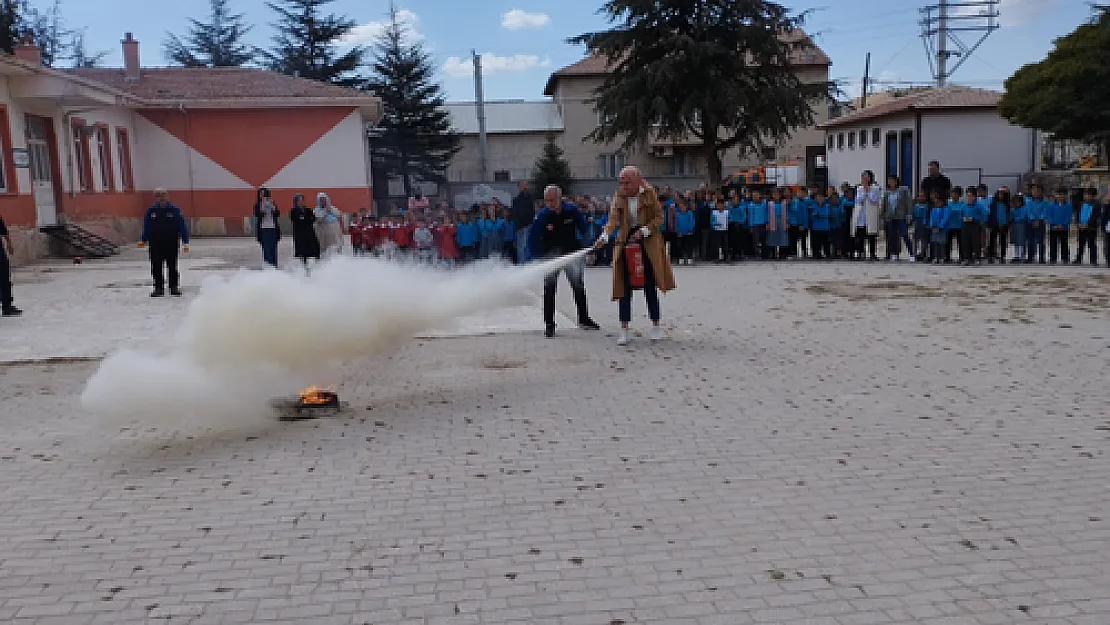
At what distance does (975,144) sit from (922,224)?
76.2 feet

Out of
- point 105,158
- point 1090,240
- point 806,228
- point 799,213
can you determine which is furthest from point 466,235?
point 105,158

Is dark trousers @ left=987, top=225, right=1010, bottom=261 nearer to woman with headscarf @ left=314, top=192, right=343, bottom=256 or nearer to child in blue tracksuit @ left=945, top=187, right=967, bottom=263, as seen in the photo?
child in blue tracksuit @ left=945, top=187, right=967, bottom=263

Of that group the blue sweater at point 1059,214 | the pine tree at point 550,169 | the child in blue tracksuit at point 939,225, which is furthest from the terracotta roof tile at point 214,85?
the blue sweater at point 1059,214

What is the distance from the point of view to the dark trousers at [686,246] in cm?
1998

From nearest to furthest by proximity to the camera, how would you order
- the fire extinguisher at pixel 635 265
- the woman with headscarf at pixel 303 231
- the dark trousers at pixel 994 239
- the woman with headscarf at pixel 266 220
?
the fire extinguisher at pixel 635 265, the woman with headscarf at pixel 303 231, the woman with headscarf at pixel 266 220, the dark trousers at pixel 994 239

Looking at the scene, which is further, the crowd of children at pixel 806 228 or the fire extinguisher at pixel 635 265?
the crowd of children at pixel 806 228

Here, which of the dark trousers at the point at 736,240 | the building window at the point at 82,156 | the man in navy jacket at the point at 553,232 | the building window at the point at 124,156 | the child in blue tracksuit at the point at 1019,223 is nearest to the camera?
the man in navy jacket at the point at 553,232

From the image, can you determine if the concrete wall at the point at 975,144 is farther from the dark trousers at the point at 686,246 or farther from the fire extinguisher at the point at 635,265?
the fire extinguisher at the point at 635,265

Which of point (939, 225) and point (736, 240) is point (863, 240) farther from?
point (736, 240)

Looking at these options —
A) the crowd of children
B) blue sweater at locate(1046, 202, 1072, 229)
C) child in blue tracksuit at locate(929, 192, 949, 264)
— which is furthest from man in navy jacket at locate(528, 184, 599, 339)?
blue sweater at locate(1046, 202, 1072, 229)

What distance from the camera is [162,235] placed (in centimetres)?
1470

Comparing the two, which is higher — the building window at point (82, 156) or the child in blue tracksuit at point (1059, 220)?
the building window at point (82, 156)

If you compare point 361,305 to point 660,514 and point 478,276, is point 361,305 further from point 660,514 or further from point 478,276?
point 660,514

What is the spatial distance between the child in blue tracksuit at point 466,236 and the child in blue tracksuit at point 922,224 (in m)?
9.52
